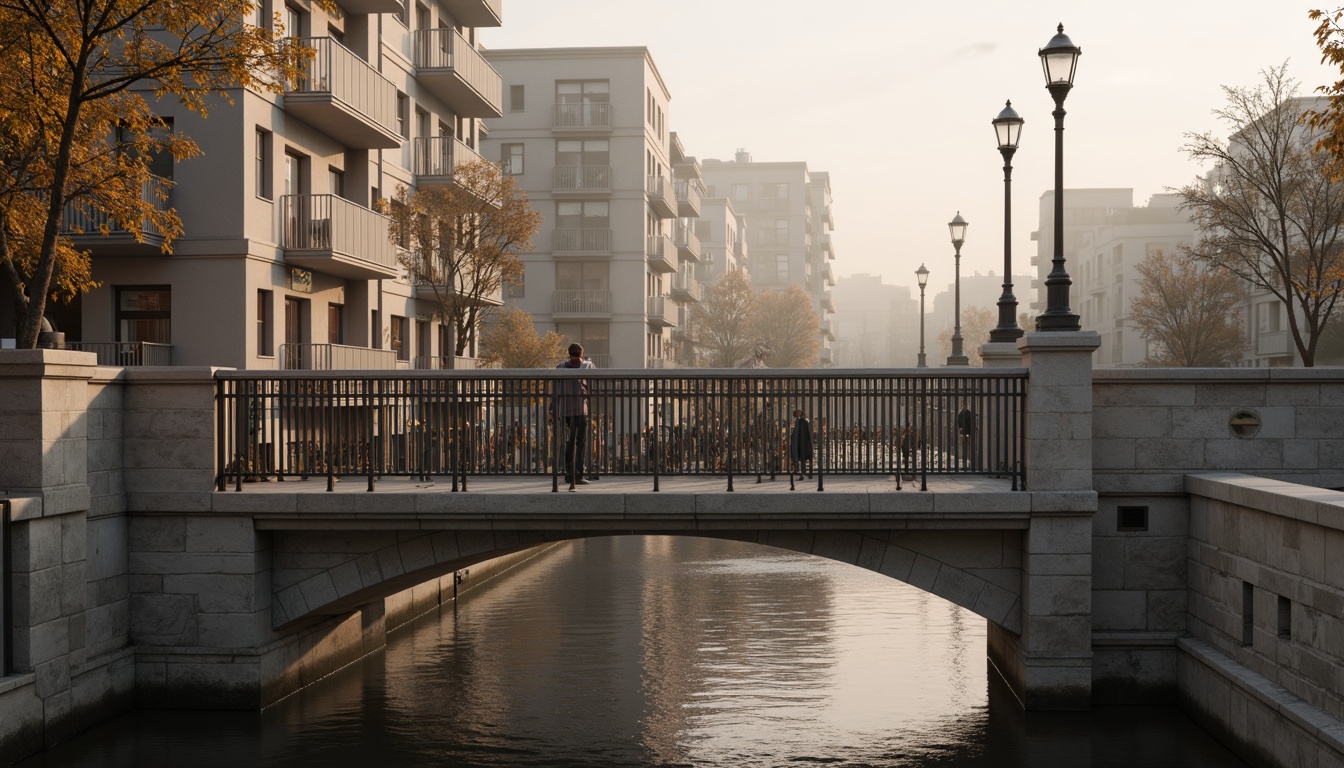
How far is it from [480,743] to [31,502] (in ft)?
17.4

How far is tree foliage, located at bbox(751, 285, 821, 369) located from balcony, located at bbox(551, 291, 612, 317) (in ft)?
112

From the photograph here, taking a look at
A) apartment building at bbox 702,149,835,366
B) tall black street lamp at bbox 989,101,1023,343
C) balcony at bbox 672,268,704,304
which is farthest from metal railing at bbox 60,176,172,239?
apartment building at bbox 702,149,835,366

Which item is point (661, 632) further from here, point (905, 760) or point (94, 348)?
point (94, 348)

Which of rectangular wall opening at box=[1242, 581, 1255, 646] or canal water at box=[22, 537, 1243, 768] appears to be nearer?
rectangular wall opening at box=[1242, 581, 1255, 646]

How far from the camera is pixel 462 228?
33781 millimetres

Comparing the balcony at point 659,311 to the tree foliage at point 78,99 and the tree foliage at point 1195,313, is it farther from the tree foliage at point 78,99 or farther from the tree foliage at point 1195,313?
the tree foliage at point 78,99

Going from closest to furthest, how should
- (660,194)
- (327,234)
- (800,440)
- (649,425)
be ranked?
1. (800,440)
2. (649,425)
3. (327,234)
4. (660,194)

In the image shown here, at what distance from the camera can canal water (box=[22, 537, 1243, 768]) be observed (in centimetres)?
1433

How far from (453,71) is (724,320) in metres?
48.0

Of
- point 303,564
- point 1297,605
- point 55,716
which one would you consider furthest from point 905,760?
point 55,716

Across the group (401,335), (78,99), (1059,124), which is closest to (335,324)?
(401,335)

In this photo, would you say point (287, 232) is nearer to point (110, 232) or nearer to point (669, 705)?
point (110, 232)

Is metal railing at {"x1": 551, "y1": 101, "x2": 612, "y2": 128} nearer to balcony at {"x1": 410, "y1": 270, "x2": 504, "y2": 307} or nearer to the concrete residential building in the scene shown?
balcony at {"x1": 410, "y1": 270, "x2": 504, "y2": 307}

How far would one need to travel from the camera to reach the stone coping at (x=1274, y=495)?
11.6 metres
